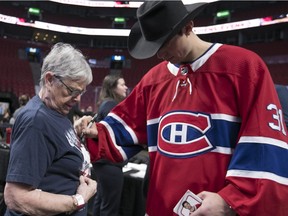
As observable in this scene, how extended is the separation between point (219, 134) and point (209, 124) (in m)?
0.05

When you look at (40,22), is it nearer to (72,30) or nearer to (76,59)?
Answer: (72,30)

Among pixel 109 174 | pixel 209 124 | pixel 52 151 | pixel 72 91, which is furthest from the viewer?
pixel 109 174

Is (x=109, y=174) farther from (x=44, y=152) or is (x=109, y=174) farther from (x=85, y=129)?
(x=44, y=152)

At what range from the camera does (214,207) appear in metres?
0.97

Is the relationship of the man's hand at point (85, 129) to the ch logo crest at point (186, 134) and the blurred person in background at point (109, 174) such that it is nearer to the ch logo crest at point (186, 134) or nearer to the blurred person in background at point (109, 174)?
the ch logo crest at point (186, 134)

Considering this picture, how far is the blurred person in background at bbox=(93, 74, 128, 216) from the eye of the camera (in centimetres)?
259

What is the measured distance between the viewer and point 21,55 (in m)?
17.0

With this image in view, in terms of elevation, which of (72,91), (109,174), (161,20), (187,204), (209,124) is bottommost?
(109,174)

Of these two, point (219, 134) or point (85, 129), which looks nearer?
point (219, 134)

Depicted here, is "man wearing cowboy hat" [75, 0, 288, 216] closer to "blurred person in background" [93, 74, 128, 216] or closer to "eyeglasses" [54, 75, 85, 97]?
"eyeglasses" [54, 75, 85, 97]

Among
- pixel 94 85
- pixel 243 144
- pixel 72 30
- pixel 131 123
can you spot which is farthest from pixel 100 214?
pixel 72 30

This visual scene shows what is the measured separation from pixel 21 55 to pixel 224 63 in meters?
17.5

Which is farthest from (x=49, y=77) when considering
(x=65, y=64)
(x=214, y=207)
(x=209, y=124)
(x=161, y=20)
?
(x=214, y=207)

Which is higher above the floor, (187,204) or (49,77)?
(49,77)
